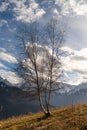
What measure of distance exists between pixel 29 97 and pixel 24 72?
318 cm

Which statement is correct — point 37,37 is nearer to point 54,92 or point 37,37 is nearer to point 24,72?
point 24,72

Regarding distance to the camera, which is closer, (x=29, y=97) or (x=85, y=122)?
(x=85, y=122)

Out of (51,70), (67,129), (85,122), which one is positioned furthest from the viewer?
(51,70)

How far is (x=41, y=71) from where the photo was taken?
2905 centimetres

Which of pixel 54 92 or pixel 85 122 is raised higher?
pixel 85 122

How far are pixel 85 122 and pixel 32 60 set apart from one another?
12223 mm

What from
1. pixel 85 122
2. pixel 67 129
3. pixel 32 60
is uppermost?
pixel 67 129

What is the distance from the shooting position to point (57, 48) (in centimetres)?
2962

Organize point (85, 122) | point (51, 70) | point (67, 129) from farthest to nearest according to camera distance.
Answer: point (51, 70)
point (85, 122)
point (67, 129)

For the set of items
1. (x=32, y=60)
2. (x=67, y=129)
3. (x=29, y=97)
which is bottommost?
(x=29, y=97)

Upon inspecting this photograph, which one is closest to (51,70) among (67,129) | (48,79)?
(48,79)

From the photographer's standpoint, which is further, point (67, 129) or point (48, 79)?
point (48, 79)

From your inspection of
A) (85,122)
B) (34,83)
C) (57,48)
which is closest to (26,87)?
(34,83)

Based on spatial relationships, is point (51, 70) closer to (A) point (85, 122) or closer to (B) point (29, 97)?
(B) point (29, 97)
